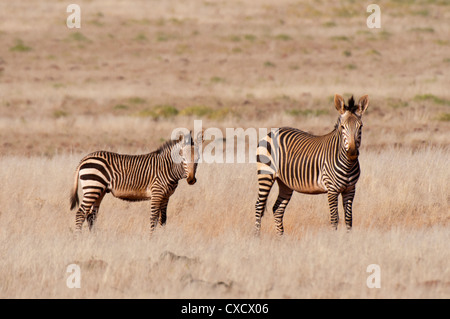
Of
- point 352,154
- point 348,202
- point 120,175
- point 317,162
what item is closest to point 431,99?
point 317,162

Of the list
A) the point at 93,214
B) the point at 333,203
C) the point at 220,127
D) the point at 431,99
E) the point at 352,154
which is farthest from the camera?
the point at 431,99

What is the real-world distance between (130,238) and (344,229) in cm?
287

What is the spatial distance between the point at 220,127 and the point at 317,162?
10397mm

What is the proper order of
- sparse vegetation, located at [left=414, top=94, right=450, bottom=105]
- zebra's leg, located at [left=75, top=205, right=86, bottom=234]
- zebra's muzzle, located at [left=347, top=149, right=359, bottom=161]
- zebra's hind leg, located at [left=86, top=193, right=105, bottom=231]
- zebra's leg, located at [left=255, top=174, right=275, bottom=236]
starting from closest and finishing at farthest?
zebra's muzzle, located at [left=347, top=149, right=359, bottom=161]
zebra's leg, located at [left=75, top=205, right=86, bottom=234]
zebra's hind leg, located at [left=86, top=193, right=105, bottom=231]
zebra's leg, located at [left=255, top=174, right=275, bottom=236]
sparse vegetation, located at [left=414, top=94, right=450, bottom=105]

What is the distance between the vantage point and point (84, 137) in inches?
750

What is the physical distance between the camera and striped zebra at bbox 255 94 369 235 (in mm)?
9531

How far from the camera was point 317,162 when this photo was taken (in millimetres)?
10180

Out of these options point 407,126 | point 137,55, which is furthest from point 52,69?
point 407,126

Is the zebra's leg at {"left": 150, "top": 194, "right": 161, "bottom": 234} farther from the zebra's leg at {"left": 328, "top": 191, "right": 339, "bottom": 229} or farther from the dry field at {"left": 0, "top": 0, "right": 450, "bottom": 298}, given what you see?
the zebra's leg at {"left": 328, "top": 191, "right": 339, "bottom": 229}

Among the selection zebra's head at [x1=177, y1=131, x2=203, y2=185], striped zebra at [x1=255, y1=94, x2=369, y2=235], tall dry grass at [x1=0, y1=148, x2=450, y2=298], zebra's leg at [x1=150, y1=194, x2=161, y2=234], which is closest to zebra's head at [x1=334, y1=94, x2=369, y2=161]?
striped zebra at [x1=255, y1=94, x2=369, y2=235]

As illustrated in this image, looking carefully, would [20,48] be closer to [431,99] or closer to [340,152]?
[431,99]

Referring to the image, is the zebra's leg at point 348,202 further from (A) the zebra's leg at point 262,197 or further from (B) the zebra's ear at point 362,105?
(A) the zebra's leg at point 262,197

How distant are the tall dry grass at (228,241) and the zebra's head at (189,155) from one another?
817 mm

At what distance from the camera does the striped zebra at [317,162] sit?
375 inches
